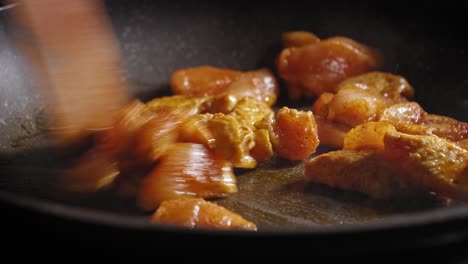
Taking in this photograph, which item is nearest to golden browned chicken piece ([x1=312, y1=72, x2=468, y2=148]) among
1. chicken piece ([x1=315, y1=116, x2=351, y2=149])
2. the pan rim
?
chicken piece ([x1=315, y1=116, x2=351, y2=149])

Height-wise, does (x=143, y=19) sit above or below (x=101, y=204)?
above

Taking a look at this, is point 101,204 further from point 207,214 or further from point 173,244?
point 173,244

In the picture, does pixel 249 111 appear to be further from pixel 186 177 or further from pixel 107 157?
pixel 107 157

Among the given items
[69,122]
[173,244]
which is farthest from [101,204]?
[173,244]

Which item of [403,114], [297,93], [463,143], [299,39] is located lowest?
[463,143]

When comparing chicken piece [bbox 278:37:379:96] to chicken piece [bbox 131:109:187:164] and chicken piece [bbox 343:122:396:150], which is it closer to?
chicken piece [bbox 343:122:396:150]

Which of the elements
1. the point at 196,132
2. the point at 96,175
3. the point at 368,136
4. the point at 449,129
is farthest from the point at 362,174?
the point at 96,175

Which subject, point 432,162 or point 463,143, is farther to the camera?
point 463,143

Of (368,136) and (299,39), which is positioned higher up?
(299,39)
